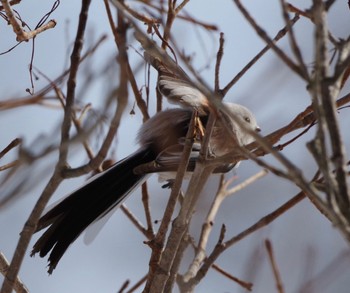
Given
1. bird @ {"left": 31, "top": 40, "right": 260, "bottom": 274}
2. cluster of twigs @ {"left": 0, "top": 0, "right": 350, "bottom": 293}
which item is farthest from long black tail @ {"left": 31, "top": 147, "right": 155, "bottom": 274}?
cluster of twigs @ {"left": 0, "top": 0, "right": 350, "bottom": 293}

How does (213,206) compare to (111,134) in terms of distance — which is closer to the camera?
(111,134)

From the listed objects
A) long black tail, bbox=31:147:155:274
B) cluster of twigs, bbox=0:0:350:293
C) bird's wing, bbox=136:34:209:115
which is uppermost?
bird's wing, bbox=136:34:209:115

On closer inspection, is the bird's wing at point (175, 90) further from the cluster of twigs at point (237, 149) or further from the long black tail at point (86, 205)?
the cluster of twigs at point (237, 149)

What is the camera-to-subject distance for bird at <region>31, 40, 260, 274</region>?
1.82 metres

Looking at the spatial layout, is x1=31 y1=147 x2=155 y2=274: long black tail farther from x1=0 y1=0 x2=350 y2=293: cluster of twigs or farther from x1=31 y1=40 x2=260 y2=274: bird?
x1=0 y1=0 x2=350 y2=293: cluster of twigs

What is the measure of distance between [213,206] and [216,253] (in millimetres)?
419

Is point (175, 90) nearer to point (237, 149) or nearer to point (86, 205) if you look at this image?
point (86, 205)

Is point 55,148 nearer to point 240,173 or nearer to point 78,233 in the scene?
point 78,233

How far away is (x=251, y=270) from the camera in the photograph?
1.20 meters

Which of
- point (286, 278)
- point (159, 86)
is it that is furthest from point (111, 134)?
point (159, 86)

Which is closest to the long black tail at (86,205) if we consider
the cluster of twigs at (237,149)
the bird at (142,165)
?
the bird at (142,165)

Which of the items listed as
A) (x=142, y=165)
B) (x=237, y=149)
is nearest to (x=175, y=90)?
(x=142, y=165)

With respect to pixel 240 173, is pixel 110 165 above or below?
above

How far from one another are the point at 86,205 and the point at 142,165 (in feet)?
0.75
